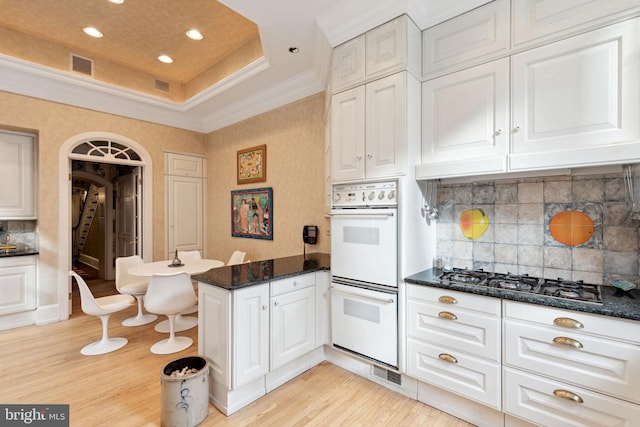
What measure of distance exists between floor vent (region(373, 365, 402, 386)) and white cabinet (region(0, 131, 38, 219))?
4.62m

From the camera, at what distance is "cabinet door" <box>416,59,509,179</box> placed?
197cm

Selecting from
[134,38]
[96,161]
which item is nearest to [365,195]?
[134,38]

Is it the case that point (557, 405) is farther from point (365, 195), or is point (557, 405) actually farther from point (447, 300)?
point (365, 195)

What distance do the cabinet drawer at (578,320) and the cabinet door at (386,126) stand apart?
1.16 meters

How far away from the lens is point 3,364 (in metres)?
2.70

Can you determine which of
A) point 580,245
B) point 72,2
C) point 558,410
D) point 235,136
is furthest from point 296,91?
point 558,410

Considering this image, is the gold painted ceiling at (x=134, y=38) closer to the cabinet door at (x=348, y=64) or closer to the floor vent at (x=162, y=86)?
the floor vent at (x=162, y=86)

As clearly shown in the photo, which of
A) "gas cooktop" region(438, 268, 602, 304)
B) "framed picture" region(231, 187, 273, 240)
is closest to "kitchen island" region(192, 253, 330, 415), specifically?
"gas cooktop" region(438, 268, 602, 304)

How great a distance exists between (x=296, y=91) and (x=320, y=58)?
2.67 feet

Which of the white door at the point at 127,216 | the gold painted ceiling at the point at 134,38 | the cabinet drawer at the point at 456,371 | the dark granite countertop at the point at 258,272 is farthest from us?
the white door at the point at 127,216

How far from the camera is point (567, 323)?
Answer: 1602mm

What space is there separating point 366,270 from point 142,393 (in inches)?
78.9

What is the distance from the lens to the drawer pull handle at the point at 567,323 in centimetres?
158

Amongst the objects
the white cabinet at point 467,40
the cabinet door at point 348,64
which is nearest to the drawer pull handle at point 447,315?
the white cabinet at point 467,40
